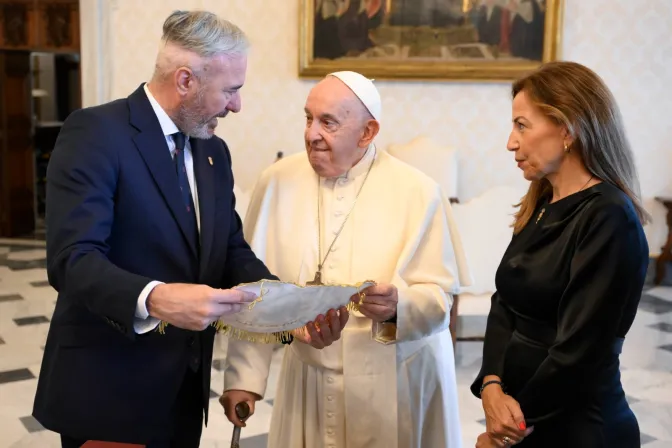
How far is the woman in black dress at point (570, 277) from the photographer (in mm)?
1986

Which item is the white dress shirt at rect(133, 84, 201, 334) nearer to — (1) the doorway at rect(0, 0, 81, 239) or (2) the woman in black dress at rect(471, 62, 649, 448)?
(2) the woman in black dress at rect(471, 62, 649, 448)

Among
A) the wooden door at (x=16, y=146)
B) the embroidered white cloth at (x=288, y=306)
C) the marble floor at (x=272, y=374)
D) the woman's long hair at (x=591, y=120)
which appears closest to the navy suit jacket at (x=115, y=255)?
the embroidered white cloth at (x=288, y=306)

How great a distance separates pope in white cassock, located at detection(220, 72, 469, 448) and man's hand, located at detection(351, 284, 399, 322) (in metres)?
0.08

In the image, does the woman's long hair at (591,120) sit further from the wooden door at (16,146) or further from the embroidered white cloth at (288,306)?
the wooden door at (16,146)

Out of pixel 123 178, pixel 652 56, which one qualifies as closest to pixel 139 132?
pixel 123 178

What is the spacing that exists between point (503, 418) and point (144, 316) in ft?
3.32

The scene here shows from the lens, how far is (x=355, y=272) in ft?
→ 8.66

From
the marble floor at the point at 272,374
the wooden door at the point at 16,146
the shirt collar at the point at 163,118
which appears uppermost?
the shirt collar at the point at 163,118

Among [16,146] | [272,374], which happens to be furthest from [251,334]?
[16,146]

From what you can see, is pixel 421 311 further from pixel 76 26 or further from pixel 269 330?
pixel 76 26

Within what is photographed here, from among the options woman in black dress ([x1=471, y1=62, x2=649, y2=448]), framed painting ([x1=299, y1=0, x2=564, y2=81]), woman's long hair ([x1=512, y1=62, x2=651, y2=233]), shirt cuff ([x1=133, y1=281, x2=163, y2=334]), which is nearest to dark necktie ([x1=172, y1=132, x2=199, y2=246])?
shirt cuff ([x1=133, y1=281, x2=163, y2=334])

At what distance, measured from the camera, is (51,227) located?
6.50 feet

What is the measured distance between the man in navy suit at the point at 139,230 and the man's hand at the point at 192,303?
79 millimetres

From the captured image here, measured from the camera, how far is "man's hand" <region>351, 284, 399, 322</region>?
7.52 feet
